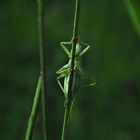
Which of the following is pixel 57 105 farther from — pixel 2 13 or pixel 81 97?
pixel 2 13

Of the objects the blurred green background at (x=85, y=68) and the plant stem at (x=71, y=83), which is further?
the blurred green background at (x=85, y=68)

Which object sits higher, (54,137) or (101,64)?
(101,64)

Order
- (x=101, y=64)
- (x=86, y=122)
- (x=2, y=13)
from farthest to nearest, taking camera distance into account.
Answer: (x=2, y=13) → (x=101, y=64) → (x=86, y=122)

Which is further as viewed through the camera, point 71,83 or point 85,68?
point 85,68

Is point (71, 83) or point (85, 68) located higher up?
point (85, 68)

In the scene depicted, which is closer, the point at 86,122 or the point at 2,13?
the point at 86,122

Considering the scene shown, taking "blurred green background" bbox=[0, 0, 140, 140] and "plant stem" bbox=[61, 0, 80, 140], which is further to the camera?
"blurred green background" bbox=[0, 0, 140, 140]

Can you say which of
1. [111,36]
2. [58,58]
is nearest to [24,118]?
[58,58]

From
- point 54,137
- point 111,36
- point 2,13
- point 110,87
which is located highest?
point 2,13
